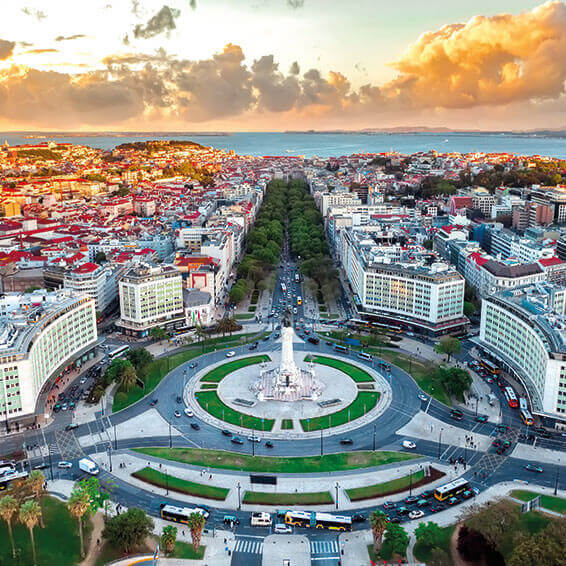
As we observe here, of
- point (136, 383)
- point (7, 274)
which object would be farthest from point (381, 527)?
point (7, 274)

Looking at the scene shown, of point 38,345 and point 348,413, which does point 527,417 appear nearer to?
point 348,413

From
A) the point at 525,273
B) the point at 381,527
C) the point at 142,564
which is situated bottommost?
the point at 142,564

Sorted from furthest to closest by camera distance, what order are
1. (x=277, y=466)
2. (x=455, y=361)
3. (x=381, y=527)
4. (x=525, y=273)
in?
(x=525, y=273), (x=455, y=361), (x=277, y=466), (x=381, y=527)

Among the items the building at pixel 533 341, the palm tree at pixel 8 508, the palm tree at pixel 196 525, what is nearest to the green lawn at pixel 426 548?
the palm tree at pixel 196 525

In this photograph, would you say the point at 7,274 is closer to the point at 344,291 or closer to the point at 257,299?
the point at 257,299

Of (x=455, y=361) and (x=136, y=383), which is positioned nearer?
(x=136, y=383)

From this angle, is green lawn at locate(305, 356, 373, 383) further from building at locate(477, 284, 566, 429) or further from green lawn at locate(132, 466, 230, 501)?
green lawn at locate(132, 466, 230, 501)
